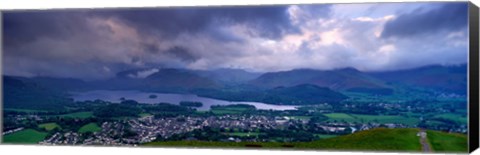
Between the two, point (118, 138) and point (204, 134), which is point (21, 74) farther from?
point (204, 134)

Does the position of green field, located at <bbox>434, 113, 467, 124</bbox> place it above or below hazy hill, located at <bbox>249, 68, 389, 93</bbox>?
below

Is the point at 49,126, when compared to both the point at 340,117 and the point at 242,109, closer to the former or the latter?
the point at 242,109

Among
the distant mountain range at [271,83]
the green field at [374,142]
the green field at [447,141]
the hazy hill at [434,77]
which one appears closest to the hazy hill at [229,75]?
the distant mountain range at [271,83]

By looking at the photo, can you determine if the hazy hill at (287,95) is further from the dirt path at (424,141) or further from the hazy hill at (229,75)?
the dirt path at (424,141)

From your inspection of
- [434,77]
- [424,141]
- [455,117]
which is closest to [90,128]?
[424,141]

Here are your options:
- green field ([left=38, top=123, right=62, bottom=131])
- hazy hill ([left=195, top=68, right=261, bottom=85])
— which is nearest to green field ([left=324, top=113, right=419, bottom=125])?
hazy hill ([left=195, top=68, right=261, bottom=85])

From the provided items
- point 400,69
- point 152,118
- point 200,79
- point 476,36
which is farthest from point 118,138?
point 476,36

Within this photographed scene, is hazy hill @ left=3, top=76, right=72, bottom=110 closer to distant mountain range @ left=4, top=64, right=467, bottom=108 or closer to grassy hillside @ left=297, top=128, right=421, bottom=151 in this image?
distant mountain range @ left=4, top=64, right=467, bottom=108
